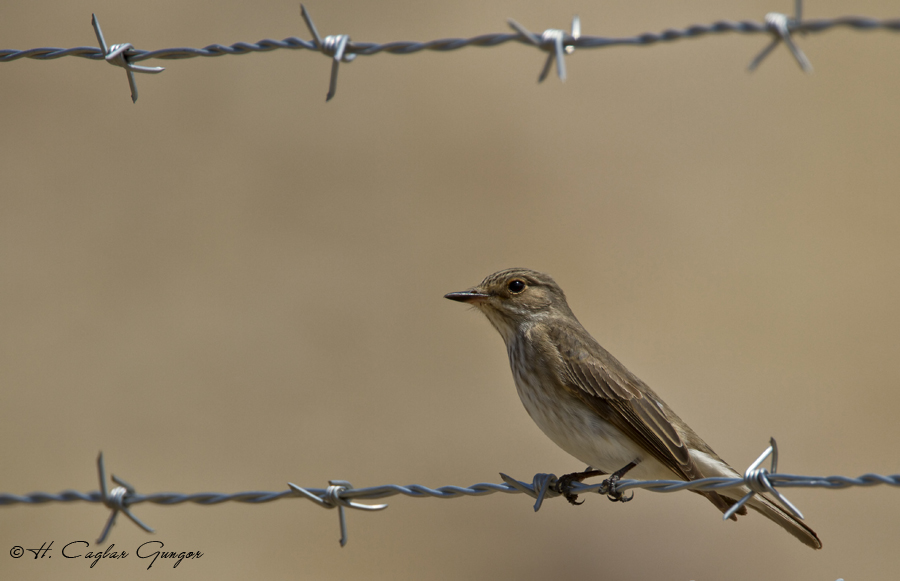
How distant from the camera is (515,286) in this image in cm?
662

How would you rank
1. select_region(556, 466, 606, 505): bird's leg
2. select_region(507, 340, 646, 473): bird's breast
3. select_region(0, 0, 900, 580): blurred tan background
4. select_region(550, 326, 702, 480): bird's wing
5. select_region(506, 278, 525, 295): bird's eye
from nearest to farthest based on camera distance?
1. select_region(556, 466, 606, 505): bird's leg
2. select_region(550, 326, 702, 480): bird's wing
3. select_region(507, 340, 646, 473): bird's breast
4. select_region(506, 278, 525, 295): bird's eye
5. select_region(0, 0, 900, 580): blurred tan background

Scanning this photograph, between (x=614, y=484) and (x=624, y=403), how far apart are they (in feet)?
4.49

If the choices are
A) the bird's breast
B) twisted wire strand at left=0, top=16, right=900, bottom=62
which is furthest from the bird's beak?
twisted wire strand at left=0, top=16, right=900, bottom=62

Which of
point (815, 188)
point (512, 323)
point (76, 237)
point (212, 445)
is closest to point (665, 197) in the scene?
point (815, 188)

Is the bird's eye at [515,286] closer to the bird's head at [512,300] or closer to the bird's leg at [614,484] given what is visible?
A: the bird's head at [512,300]

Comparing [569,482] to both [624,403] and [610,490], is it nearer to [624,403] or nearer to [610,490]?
[610,490]

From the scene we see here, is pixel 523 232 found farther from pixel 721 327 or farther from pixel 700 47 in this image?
pixel 700 47

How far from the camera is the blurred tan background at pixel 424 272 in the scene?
1137cm

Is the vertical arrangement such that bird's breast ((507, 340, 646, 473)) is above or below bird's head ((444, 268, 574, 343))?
below

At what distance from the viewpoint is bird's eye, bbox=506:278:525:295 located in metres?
6.61

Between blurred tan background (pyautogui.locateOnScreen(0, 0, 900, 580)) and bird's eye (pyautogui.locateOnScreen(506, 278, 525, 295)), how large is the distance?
5.03m

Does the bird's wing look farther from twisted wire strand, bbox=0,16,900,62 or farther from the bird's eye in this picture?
twisted wire strand, bbox=0,16,900,62

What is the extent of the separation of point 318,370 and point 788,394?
7.74 m

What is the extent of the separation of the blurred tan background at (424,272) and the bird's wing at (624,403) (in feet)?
17.3
